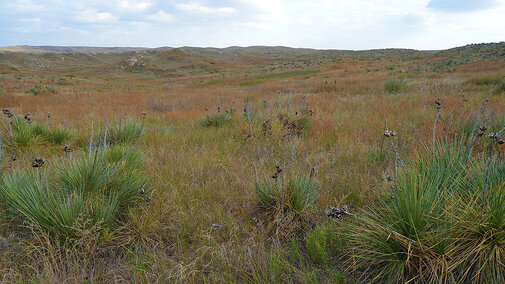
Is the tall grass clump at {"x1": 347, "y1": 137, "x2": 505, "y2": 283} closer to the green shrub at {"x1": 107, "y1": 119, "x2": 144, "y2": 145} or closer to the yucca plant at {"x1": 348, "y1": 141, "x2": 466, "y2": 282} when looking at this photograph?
the yucca plant at {"x1": 348, "y1": 141, "x2": 466, "y2": 282}

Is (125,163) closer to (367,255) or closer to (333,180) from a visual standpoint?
(333,180)

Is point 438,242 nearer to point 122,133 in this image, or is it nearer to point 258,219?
point 258,219

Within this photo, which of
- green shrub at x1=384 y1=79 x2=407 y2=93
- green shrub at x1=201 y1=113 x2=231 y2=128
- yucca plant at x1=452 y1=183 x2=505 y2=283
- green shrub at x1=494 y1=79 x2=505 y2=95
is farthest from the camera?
green shrub at x1=384 y1=79 x2=407 y2=93

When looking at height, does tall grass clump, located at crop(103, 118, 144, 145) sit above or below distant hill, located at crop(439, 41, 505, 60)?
below

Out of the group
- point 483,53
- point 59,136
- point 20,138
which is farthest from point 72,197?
point 483,53

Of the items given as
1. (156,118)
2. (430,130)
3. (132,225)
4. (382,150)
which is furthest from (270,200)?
(156,118)

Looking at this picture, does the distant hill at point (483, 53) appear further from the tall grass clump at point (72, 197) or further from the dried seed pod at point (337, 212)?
the tall grass clump at point (72, 197)

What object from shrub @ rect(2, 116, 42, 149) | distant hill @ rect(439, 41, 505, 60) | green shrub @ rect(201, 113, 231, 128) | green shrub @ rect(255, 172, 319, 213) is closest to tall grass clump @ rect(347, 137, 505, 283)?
green shrub @ rect(255, 172, 319, 213)

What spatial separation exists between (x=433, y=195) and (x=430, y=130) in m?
2.97

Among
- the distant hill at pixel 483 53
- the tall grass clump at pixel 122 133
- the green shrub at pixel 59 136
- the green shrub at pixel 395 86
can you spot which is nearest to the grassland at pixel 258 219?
the green shrub at pixel 59 136

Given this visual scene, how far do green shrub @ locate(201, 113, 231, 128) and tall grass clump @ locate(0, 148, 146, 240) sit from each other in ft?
11.0

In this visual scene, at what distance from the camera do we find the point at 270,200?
2.19 metres

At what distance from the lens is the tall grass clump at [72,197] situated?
1.79 metres

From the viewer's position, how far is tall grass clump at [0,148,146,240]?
179cm
